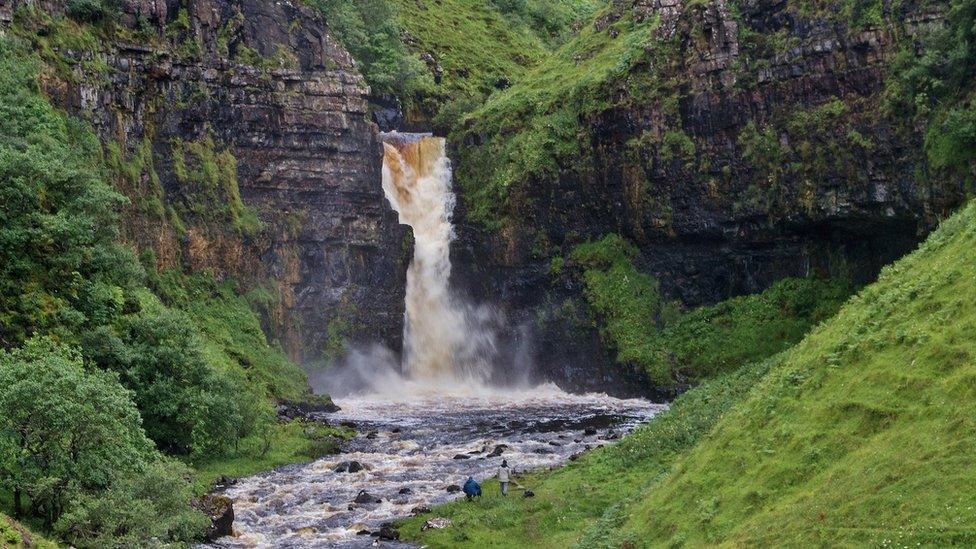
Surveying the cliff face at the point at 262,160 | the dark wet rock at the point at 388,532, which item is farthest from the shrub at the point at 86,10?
the dark wet rock at the point at 388,532

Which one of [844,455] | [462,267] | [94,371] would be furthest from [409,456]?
[462,267]

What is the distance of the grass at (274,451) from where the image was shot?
39938 mm

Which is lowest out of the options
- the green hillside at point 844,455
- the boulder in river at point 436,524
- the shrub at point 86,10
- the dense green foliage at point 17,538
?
the boulder in river at point 436,524

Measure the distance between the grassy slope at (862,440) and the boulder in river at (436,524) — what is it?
7.45 meters

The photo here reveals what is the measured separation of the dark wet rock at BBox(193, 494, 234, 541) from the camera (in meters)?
31.2

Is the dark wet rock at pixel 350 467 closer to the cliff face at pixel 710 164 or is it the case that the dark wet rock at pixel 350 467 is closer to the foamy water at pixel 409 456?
the foamy water at pixel 409 456

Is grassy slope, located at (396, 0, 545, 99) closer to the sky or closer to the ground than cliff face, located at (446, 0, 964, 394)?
closer to the sky

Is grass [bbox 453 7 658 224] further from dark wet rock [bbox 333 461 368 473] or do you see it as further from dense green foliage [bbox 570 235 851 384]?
dark wet rock [bbox 333 461 368 473]

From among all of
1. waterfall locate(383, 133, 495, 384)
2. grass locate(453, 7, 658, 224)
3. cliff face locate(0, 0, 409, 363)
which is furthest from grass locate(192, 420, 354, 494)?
grass locate(453, 7, 658, 224)

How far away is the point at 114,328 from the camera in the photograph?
39562 millimetres

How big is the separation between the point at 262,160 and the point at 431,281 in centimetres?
1340

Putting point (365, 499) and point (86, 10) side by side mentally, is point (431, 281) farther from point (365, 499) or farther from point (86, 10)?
point (365, 499)

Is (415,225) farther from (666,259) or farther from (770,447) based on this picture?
(770,447)

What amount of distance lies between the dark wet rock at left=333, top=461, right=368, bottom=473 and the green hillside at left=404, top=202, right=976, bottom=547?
26.6 ft
